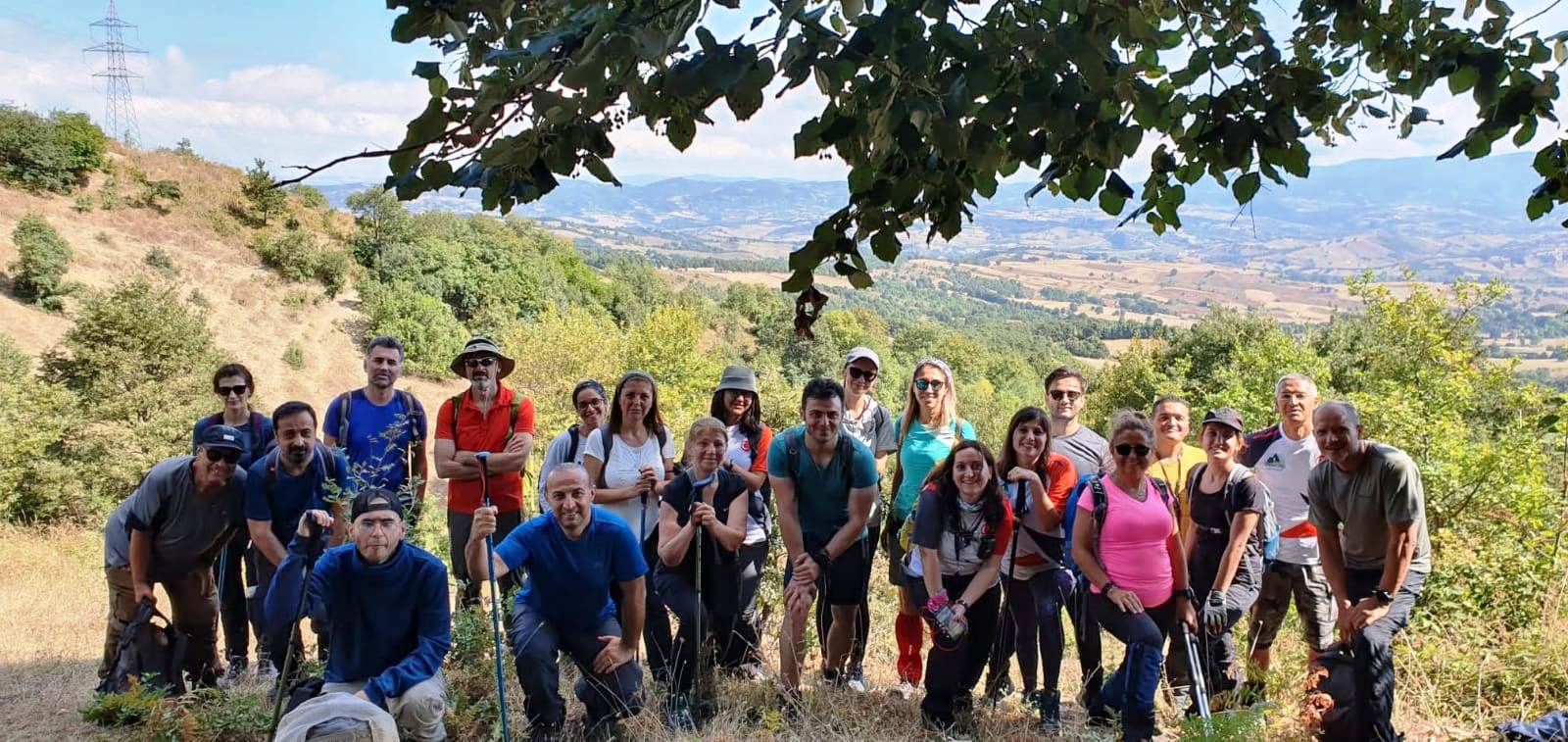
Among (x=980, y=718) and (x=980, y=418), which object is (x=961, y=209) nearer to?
(x=980, y=718)

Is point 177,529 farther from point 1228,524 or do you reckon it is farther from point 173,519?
point 1228,524

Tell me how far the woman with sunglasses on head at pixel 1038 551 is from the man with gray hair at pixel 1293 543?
3.89 feet

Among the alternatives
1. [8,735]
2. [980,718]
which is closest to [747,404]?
[980,718]

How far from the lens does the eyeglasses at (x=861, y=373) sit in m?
5.60

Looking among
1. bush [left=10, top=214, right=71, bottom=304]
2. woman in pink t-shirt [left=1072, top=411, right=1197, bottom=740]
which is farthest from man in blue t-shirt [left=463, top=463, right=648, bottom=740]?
bush [left=10, top=214, right=71, bottom=304]

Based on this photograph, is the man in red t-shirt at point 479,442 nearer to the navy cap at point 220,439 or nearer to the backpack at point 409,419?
the backpack at point 409,419

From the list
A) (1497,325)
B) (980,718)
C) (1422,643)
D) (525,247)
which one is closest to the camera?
(980,718)

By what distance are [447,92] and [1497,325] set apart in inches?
4651

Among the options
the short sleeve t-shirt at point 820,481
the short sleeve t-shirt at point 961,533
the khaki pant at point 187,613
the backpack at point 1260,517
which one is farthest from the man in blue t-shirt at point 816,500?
the khaki pant at point 187,613

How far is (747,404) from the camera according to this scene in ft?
18.6

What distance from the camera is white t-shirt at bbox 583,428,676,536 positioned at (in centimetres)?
551

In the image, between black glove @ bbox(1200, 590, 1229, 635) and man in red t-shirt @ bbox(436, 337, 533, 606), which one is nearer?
black glove @ bbox(1200, 590, 1229, 635)

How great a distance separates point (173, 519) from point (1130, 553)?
17.1 feet

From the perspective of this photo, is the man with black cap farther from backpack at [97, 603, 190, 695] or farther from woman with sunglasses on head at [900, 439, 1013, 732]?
woman with sunglasses on head at [900, 439, 1013, 732]
